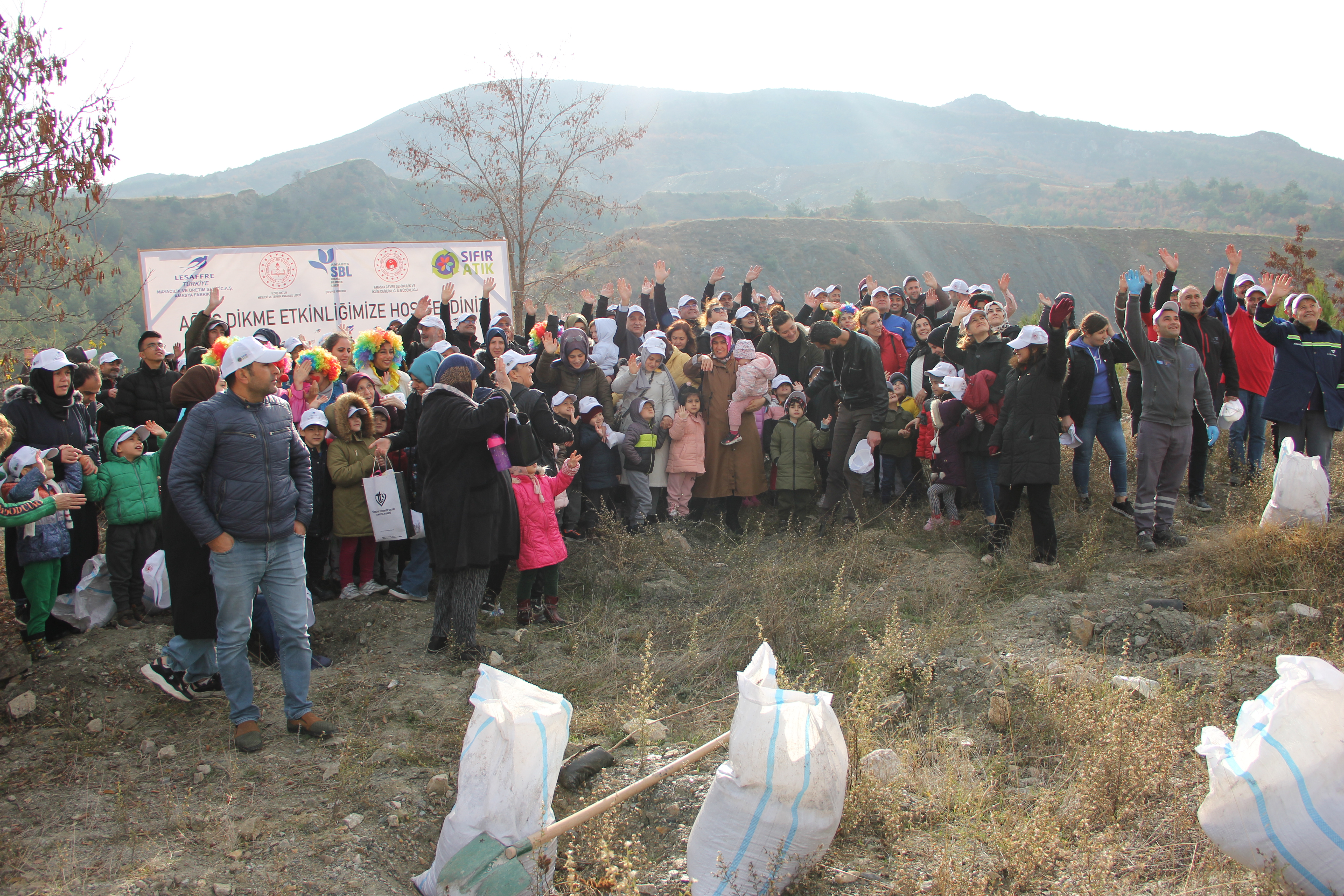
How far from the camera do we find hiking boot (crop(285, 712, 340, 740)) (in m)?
4.23

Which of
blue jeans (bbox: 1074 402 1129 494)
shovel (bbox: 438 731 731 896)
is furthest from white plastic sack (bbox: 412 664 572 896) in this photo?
blue jeans (bbox: 1074 402 1129 494)

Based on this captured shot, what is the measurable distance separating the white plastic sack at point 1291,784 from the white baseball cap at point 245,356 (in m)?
4.13

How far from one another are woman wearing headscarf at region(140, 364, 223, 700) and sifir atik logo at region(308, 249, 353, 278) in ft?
19.8

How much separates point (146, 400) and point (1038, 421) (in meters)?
6.78

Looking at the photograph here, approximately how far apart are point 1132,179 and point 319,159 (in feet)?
430

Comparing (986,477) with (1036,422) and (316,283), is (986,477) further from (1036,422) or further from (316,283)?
(316,283)

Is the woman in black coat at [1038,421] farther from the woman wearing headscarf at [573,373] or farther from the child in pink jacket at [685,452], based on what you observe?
the woman wearing headscarf at [573,373]

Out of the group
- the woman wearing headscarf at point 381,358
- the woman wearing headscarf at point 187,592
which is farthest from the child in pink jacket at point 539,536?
the woman wearing headscarf at point 381,358

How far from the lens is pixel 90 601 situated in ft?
18.1

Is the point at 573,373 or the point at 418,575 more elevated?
the point at 573,373

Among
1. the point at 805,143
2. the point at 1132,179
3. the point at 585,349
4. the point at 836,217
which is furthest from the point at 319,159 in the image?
the point at 585,349

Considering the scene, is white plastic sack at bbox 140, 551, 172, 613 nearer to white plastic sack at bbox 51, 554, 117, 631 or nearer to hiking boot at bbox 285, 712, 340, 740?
white plastic sack at bbox 51, 554, 117, 631

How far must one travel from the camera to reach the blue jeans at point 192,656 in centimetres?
455

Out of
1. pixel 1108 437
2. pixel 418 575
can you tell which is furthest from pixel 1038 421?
pixel 418 575
